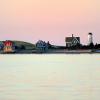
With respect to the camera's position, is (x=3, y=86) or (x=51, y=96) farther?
(x=3, y=86)

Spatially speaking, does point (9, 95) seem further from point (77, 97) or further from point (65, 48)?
point (65, 48)

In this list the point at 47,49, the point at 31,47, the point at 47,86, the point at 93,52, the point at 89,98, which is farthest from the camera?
the point at 31,47

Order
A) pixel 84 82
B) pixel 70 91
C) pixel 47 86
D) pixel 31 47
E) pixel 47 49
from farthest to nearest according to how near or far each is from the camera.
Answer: pixel 31 47 → pixel 47 49 → pixel 84 82 → pixel 47 86 → pixel 70 91

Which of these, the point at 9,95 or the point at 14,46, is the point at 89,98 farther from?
the point at 14,46

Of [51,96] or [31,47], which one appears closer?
[51,96]

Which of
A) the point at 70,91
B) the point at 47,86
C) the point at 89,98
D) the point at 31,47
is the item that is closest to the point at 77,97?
the point at 89,98

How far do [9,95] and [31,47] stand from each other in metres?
150

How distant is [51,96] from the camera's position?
31172 millimetres

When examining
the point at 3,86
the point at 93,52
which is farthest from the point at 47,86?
the point at 93,52

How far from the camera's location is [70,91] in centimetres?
3331

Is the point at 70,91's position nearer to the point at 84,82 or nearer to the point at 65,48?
the point at 84,82

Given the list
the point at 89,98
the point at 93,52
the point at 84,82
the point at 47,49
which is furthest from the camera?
the point at 47,49

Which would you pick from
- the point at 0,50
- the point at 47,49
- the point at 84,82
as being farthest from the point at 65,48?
the point at 84,82

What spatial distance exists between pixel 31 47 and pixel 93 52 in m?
30.9
